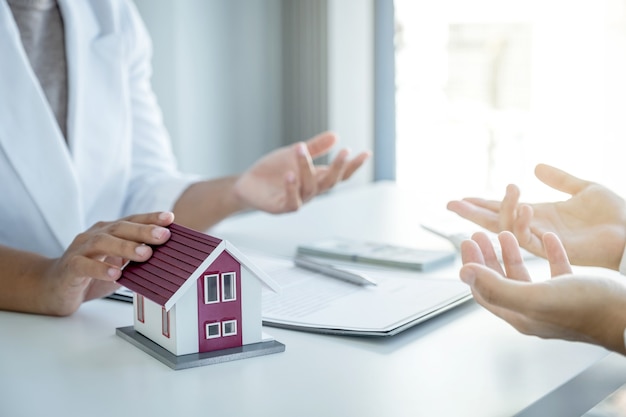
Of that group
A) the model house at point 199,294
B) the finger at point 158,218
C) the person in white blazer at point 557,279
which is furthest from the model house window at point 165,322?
the person in white blazer at point 557,279

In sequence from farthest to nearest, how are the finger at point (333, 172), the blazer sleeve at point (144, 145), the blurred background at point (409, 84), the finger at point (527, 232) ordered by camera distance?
the blurred background at point (409, 84) → the blazer sleeve at point (144, 145) → the finger at point (333, 172) → the finger at point (527, 232)

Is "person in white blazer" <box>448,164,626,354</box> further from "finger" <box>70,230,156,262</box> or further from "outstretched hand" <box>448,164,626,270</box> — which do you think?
"finger" <box>70,230,156,262</box>

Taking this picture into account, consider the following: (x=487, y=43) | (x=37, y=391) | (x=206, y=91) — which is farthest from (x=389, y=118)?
(x=37, y=391)

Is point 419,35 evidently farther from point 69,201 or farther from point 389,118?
point 69,201

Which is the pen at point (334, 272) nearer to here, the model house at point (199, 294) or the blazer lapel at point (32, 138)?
the model house at point (199, 294)

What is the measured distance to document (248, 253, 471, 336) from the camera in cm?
89

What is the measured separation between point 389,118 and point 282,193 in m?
1.76

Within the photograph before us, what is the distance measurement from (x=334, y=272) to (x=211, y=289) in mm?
284

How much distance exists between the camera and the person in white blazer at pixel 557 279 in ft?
2.37

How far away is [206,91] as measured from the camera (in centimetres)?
294

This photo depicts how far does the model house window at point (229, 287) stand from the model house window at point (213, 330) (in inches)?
1.1

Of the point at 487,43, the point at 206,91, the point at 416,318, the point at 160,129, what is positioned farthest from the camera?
the point at 487,43

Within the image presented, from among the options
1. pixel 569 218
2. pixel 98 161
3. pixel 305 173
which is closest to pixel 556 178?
pixel 569 218

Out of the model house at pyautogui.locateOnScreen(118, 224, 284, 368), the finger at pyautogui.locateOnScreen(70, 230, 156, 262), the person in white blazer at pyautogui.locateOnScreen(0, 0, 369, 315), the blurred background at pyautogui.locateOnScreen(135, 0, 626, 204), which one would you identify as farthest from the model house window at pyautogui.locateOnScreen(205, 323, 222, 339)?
the blurred background at pyautogui.locateOnScreen(135, 0, 626, 204)
